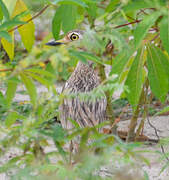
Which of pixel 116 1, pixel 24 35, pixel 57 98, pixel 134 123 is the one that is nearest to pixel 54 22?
pixel 24 35

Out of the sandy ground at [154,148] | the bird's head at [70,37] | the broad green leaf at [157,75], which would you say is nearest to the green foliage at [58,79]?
the broad green leaf at [157,75]

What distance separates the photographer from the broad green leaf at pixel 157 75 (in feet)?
8.98

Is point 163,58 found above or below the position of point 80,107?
above

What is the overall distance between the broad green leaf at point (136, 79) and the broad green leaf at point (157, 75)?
49 millimetres

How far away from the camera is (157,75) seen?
275 centimetres

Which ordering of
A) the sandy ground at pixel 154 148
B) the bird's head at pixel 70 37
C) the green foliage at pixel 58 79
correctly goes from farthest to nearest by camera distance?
the bird's head at pixel 70 37, the sandy ground at pixel 154 148, the green foliage at pixel 58 79

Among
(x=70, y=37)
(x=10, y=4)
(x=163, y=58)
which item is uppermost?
(x=10, y=4)

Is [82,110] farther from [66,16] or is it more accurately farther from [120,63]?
[66,16]

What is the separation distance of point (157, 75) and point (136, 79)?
0.41 ft

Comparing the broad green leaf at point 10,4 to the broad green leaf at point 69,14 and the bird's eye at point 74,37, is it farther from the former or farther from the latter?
the bird's eye at point 74,37

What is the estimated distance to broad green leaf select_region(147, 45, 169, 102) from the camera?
274 cm

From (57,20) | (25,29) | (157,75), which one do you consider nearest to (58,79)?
(25,29)

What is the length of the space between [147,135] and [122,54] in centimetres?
126

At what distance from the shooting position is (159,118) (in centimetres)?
410
